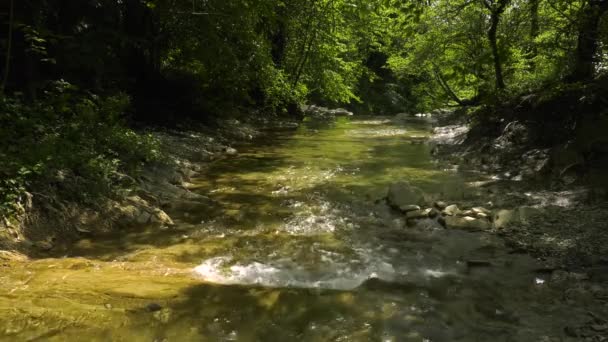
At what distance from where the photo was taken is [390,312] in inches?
175

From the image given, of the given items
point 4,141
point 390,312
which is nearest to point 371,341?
point 390,312

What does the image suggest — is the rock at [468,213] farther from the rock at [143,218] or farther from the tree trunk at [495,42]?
the tree trunk at [495,42]

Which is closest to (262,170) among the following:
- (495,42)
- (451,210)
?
(451,210)

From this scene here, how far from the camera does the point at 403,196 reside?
323 inches

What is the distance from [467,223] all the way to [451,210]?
54 cm

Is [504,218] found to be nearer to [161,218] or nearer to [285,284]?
[285,284]

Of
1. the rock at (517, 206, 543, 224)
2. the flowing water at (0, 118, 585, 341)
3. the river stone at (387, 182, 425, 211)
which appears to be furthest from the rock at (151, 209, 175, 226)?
the rock at (517, 206, 543, 224)

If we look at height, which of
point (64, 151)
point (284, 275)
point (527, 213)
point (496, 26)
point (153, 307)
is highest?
point (496, 26)

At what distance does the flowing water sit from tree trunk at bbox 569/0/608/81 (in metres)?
3.80

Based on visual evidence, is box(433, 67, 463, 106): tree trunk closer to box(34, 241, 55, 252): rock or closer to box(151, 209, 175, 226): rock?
box(151, 209, 175, 226): rock

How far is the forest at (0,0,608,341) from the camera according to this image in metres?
4.63

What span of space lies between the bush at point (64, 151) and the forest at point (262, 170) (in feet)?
0.12

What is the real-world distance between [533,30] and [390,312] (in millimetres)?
9361

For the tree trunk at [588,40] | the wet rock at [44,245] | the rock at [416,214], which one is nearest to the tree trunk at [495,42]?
the tree trunk at [588,40]
